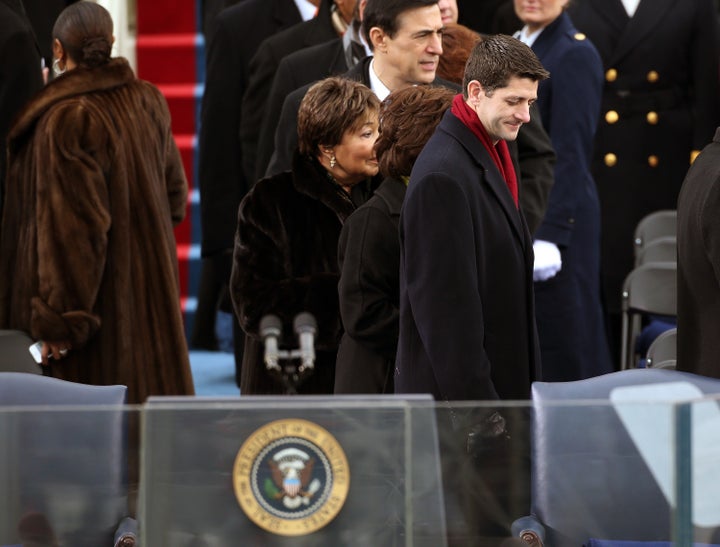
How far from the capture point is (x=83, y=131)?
16.6 ft

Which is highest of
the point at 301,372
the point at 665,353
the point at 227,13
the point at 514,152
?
the point at 227,13

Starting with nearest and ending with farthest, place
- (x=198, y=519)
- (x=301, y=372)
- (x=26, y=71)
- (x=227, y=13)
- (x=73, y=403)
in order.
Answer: (x=198, y=519) → (x=301, y=372) → (x=73, y=403) → (x=26, y=71) → (x=227, y=13)

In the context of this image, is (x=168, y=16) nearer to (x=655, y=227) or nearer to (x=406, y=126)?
(x=655, y=227)

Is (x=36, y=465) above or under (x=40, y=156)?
under

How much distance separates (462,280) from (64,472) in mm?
992

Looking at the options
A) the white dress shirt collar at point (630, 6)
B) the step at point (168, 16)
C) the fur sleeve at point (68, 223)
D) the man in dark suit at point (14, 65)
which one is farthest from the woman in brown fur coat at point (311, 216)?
the step at point (168, 16)

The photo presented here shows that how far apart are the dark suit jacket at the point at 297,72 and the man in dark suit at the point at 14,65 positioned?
38.6 inches

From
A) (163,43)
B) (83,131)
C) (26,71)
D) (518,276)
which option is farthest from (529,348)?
(163,43)

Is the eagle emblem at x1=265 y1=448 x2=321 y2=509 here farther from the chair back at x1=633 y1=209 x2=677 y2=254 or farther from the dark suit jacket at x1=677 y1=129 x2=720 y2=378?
the chair back at x1=633 y1=209 x2=677 y2=254

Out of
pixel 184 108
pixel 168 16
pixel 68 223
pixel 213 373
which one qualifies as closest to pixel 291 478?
pixel 68 223

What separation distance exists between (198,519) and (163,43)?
6.03m

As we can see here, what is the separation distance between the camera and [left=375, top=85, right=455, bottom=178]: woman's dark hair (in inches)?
154

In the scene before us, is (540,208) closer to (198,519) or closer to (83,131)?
(83,131)

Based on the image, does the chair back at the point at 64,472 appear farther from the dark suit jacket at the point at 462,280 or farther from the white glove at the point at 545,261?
the white glove at the point at 545,261
